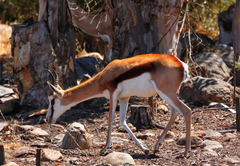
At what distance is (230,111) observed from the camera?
7492mm

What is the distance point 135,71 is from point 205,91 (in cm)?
351

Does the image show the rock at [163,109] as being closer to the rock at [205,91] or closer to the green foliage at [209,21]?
the rock at [205,91]

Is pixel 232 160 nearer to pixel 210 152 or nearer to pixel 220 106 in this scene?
pixel 210 152

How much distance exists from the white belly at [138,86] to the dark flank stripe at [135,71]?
0.16 feet

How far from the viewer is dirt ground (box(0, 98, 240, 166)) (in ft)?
15.4

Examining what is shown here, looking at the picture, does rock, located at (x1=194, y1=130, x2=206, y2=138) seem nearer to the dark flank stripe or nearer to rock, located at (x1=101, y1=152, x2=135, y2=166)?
the dark flank stripe

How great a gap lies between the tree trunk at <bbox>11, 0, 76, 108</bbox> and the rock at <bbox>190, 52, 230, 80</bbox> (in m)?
4.25

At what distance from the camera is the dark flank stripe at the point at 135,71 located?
490cm

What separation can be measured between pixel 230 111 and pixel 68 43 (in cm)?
426

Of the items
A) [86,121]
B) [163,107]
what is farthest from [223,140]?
[86,121]

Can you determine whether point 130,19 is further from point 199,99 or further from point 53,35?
point 199,99

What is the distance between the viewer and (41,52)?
313 inches

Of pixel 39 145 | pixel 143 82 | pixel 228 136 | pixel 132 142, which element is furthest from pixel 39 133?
pixel 228 136

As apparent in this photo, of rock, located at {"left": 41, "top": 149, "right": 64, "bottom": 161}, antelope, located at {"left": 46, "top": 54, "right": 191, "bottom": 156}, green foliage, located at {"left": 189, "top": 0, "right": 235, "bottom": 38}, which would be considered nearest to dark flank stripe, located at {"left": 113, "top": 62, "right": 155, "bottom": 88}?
antelope, located at {"left": 46, "top": 54, "right": 191, "bottom": 156}
